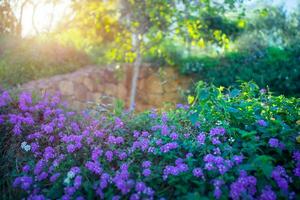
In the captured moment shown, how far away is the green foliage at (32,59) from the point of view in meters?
5.67

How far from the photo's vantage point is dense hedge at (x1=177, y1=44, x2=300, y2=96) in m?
6.48

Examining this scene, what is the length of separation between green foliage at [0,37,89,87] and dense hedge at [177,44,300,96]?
8.44 ft

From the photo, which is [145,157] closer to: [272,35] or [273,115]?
[273,115]

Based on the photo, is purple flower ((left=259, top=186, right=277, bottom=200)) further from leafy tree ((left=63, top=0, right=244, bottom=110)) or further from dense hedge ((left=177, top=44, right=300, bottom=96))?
dense hedge ((left=177, top=44, right=300, bottom=96))

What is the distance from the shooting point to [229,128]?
2.40 meters

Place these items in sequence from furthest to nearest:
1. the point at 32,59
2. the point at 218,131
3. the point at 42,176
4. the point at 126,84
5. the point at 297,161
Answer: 1. the point at 126,84
2. the point at 32,59
3. the point at 218,131
4. the point at 42,176
5. the point at 297,161

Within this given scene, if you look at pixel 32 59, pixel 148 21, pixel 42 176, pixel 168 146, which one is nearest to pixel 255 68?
pixel 148 21

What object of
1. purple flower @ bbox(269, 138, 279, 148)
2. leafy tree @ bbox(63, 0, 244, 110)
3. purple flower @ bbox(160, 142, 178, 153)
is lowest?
purple flower @ bbox(160, 142, 178, 153)

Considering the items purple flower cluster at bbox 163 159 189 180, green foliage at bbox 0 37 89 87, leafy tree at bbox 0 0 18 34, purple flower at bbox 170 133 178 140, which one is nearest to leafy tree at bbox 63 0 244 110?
green foliage at bbox 0 37 89 87

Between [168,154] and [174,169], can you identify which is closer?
[174,169]

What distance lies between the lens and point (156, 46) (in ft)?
21.8

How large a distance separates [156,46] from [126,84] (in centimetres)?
151

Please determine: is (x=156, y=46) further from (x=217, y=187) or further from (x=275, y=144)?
(x=217, y=187)

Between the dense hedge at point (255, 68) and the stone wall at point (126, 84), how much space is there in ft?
1.49
